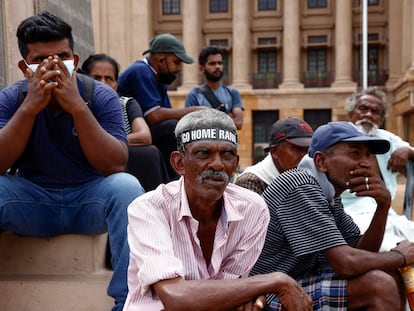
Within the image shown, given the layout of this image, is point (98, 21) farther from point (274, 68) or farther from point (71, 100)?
point (71, 100)

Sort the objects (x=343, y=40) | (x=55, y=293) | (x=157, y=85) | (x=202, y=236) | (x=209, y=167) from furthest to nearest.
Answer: (x=343, y=40)
(x=157, y=85)
(x=55, y=293)
(x=202, y=236)
(x=209, y=167)

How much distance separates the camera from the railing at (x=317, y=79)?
125 ft

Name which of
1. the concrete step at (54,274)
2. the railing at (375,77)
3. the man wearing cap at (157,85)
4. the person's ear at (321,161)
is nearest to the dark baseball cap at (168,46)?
the man wearing cap at (157,85)

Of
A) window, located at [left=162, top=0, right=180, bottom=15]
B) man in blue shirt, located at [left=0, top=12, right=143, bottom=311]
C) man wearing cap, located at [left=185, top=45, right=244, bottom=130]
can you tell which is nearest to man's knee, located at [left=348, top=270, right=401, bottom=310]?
man in blue shirt, located at [left=0, top=12, right=143, bottom=311]

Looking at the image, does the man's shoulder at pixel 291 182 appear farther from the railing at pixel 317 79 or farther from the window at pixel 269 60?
the window at pixel 269 60

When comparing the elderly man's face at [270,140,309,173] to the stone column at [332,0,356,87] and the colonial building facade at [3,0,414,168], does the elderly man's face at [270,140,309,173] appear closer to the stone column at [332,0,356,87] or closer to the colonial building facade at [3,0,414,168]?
the colonial building facade at [3,0,414,168]

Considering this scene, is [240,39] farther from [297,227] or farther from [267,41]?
[297,227]

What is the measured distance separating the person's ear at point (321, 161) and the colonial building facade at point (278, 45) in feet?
103

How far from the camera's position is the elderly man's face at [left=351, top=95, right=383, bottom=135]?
5699 mm

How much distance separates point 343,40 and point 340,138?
3590cm

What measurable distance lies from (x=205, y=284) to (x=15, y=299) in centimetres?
176

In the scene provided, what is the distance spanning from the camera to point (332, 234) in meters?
2.97

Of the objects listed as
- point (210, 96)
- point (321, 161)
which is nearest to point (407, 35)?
point (210, 96)

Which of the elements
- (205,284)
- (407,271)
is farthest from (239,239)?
(407,271)
